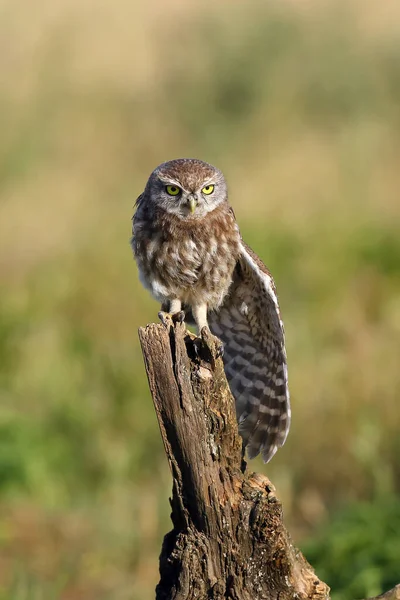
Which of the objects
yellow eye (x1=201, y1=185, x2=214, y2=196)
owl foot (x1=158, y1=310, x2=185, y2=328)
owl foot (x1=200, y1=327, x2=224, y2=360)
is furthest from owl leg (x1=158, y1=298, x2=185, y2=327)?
owl foot (x1=200, y1=327, x2=224, y2=360)

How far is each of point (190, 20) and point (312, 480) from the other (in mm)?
12019

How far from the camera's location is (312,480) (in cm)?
823

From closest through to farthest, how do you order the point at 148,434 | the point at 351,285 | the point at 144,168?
the point at 148,434 < the point at 351,285 < the point at 144,168

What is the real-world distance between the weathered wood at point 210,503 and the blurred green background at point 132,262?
1.75 m

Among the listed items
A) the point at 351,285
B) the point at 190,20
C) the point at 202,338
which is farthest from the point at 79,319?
the point at 190,20

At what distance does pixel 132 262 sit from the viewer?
1120cm

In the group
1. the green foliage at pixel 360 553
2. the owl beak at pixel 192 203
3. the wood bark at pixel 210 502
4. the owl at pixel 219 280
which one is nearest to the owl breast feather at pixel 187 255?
the owl at pixel 219 280

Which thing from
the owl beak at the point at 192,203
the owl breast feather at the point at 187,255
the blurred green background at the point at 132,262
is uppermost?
the blurred green background at the point at 132,262

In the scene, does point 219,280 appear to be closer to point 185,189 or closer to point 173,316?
point 173,316

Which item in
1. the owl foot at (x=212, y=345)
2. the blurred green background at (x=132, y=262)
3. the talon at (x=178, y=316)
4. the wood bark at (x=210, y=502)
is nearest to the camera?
the wood bark at (x=210, y=502)

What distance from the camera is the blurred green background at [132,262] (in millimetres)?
7477

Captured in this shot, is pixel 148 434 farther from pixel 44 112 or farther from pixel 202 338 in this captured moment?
pixel 44 112

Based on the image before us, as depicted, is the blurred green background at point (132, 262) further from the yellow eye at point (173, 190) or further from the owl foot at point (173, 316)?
the yellow eye at point (173, 190)

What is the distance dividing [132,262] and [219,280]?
636 centimetres
